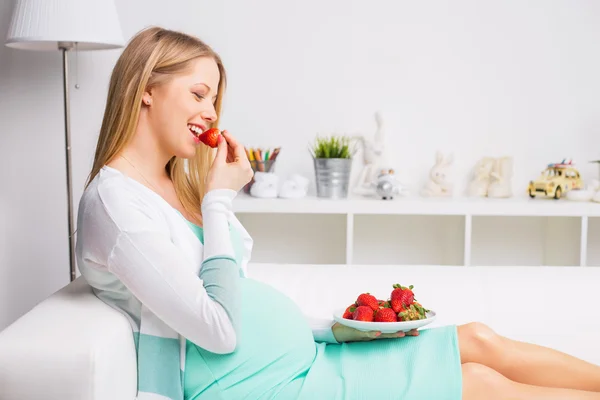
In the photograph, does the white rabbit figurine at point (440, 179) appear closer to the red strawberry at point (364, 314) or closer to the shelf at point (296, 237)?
the shelf at point (296, 237)

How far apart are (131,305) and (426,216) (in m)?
2.36

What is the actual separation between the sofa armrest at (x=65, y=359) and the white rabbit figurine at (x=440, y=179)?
7.44 feet

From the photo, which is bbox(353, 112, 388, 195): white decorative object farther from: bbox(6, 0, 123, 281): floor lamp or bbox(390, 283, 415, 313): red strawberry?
bbox(390, 283, 415, 313): red strawberry

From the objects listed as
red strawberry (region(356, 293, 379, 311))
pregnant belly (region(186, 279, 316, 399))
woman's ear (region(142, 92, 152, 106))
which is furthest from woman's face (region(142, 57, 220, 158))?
red strawberry (region(356, 293, 379, 311))

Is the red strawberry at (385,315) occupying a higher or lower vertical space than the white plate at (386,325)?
higher

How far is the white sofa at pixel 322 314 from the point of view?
3.84ft

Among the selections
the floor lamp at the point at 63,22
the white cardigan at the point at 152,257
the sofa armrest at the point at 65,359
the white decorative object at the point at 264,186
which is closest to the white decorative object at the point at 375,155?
the white decorative object at the point at 264,186

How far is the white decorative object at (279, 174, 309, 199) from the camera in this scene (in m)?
3.22

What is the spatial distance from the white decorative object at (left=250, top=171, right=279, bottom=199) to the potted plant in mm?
202

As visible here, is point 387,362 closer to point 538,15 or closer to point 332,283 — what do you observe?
point 332,283

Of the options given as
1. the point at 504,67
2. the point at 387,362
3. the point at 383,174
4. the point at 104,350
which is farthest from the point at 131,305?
the point at 504,67

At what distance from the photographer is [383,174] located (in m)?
3.23

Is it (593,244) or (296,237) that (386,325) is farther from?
(593,244)

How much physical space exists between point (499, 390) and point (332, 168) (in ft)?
6.29
